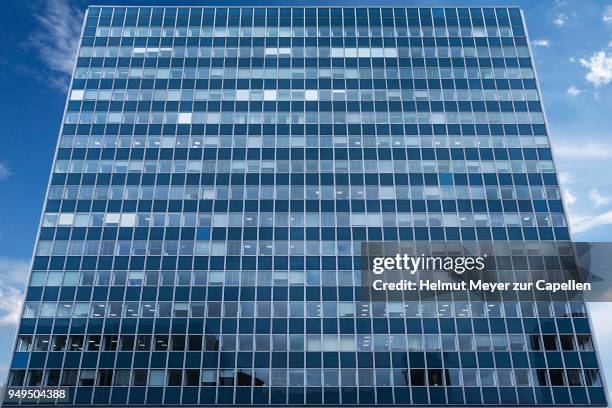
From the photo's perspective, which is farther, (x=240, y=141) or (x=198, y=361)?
Result: (x=240, y=141)

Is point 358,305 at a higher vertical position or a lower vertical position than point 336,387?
higher

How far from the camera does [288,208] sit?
6888 centimetres

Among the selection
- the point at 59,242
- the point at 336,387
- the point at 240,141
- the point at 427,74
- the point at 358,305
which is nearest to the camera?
the point at 336,387

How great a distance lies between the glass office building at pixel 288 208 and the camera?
59375 millimetres

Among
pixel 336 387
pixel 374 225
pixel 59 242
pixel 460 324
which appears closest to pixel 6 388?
pixel 59 242

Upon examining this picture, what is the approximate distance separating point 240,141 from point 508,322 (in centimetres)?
3902

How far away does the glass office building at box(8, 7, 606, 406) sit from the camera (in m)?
59.4

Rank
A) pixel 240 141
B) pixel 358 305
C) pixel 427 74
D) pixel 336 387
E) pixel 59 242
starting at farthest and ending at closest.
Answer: pixel 427 74, pixel 240 141, pixel 59 242, pixel 358 305, pixel 336 387

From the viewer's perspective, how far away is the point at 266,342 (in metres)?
61.0

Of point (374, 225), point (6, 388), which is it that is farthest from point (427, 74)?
point (6, 388)

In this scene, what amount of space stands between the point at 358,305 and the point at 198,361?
18.2 meters

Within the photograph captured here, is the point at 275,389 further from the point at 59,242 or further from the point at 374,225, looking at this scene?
the point at 59,242

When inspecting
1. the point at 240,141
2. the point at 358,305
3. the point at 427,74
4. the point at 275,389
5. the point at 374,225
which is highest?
the point at 427,74

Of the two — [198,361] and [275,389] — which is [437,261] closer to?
[275,389]
